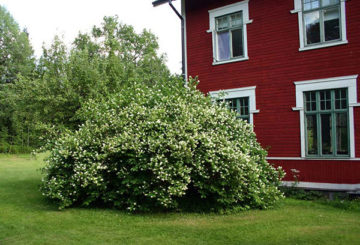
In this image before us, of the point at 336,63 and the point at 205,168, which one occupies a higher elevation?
the point at 336,63

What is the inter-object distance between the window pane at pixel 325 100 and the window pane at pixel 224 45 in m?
→ 3.62

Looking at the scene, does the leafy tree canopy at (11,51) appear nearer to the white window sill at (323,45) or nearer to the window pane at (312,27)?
the window pane at (312,27)

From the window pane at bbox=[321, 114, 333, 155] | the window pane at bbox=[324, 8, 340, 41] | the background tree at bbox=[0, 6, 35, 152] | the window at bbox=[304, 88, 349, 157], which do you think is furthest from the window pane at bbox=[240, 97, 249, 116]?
the background tree at bbox=[0, 6, 35, 152]

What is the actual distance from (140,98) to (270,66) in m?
4.73

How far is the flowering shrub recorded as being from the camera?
25.5 ft

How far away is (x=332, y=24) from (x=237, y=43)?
3.16 m

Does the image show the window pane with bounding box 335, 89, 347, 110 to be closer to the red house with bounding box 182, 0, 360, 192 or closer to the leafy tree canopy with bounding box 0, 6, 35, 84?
the red house with bounding box 182, 0, 360, 192

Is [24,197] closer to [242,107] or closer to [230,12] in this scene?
[242,107]

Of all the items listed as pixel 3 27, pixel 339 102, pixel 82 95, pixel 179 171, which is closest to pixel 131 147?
pixel 179 171

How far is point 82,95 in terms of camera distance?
1248 cm

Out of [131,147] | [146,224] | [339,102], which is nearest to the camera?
[146,224]

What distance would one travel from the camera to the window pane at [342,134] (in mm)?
9922

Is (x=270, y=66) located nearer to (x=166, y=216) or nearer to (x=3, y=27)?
(x=166, y=216)

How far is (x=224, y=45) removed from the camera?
41.1 ft
